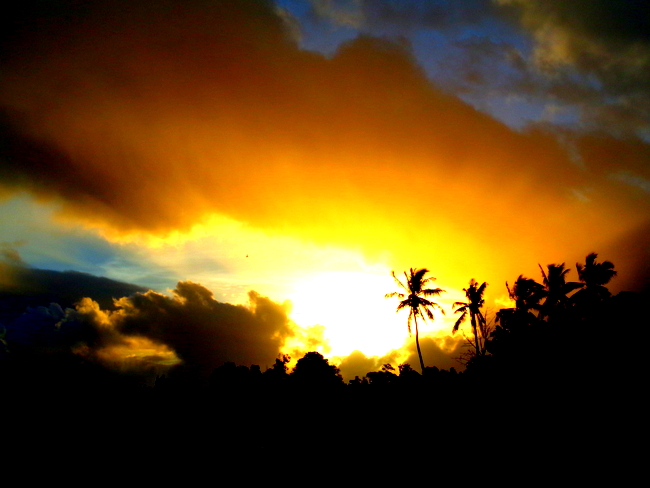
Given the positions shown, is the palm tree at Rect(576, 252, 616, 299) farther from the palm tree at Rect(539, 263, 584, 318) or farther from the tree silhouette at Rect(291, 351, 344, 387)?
the tree silhouette at Rect(291, 351, 344, 387)

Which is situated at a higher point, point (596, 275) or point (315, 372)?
point (596, 275)

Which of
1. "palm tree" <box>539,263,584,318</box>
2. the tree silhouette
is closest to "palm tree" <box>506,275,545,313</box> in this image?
"palm tree" <box>539,263,584,318</box>

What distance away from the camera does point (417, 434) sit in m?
20.5

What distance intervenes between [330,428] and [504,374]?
49.3 ft

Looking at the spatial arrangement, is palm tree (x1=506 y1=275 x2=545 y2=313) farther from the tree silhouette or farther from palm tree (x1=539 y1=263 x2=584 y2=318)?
the tree silhouette

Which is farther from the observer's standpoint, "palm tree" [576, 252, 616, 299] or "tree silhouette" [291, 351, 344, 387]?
"tree silhouette" [291, 351, 344, 387]

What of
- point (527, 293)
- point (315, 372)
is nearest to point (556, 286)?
point (527, 293)

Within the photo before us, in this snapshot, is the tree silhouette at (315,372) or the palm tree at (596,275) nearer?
the palm tree at (596,275)

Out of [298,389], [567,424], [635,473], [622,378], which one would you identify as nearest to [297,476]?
[567,424]

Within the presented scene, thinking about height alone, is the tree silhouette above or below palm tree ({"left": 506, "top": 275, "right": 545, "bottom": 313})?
below

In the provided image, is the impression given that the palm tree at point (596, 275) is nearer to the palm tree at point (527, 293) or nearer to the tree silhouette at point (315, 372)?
the palm tree at point (527, 293)

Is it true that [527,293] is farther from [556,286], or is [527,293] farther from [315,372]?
[315,372]

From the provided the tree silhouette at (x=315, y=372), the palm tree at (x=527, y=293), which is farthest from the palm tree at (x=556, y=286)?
the tree silhouette at (x=315, y=372)

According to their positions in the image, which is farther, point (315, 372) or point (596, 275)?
point (315, 372)
